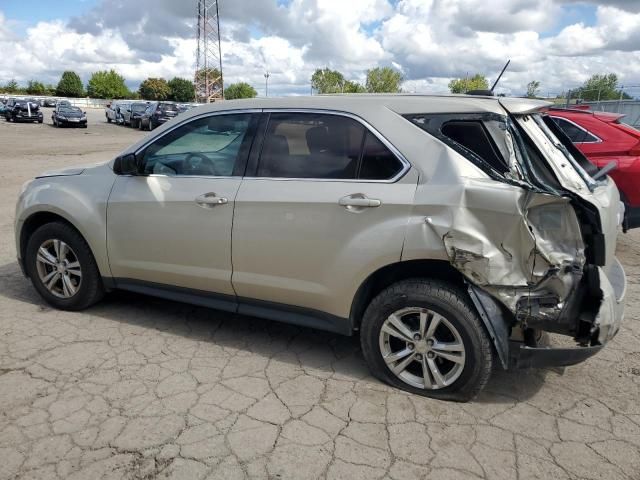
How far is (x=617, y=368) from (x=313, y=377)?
6.78 feet

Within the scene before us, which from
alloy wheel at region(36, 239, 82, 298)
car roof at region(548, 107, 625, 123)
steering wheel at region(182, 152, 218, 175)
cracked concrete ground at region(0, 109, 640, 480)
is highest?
car roof at region(548, 107, 625, 123)

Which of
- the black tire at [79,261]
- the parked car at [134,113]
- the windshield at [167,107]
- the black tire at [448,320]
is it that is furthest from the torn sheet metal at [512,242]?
the parked car at [134,113]

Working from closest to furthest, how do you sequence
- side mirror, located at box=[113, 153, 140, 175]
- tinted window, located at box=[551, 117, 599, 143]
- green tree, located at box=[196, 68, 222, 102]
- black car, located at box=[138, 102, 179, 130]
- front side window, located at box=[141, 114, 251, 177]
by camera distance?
front side window, located at box=[141, 114, 251, 177] → side mirror, located at box=[113, 153, 140, 175] → tinted window, located at box=[551, 117, 599, 143] → black car, located at box=[138, 102, 179, 130] → green tree, located at box=[196, 68, 222, 102]

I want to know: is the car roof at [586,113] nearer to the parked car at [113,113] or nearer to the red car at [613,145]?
the red car at [613,145]

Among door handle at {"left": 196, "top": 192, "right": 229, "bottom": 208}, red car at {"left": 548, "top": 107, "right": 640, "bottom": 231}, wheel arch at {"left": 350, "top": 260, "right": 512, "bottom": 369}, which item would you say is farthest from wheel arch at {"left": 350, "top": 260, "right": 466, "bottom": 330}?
red car at {"left": 548, "top": 107, "right": 640, "bottom": 231}

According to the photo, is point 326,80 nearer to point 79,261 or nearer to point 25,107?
point 25,107

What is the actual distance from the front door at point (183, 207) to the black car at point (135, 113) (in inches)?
1386

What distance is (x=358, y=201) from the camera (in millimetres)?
2986

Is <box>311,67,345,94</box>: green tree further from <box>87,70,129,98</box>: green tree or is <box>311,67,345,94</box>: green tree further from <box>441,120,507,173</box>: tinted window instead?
<box>441,120,507,173</box>: tinted window

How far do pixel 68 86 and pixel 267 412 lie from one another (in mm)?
133305

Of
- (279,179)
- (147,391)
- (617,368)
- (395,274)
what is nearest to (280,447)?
(147,391)

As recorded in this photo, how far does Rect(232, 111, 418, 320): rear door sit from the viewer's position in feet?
9.73

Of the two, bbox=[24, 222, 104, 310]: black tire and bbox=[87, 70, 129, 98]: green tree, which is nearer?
bbox=[24, 222, 104, 310]: black tire

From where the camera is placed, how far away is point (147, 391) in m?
3.08
